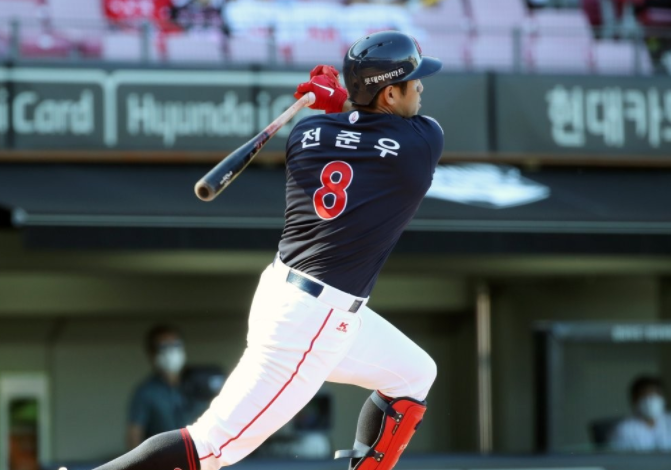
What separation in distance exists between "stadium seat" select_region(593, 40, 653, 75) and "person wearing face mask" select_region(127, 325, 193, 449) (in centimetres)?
377

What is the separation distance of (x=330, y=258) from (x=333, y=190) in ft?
0.65

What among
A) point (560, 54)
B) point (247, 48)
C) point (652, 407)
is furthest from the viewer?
point (560, 54)

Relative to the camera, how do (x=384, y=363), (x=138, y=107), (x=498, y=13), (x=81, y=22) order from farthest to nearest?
1. (x=498, y=13)
2. (x=81, y=22)
3. (x=138, y=107)
4. (x=384, y=363)

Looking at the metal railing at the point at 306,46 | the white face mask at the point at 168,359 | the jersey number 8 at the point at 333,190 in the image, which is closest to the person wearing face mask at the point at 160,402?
the white face mask at the point at 168,359

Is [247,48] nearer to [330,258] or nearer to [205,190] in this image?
[330,258]

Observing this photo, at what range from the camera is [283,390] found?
3506 millimetres

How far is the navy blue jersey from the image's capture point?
3547 millimetres

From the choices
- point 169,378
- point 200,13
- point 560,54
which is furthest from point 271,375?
point 560,54


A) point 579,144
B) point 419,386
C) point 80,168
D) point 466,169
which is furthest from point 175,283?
point 419,386

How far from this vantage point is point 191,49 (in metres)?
8.33

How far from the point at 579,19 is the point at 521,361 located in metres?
2.81

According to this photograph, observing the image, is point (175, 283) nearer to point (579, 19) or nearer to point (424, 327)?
point (424, 327)

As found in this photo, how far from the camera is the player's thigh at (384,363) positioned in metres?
3.73

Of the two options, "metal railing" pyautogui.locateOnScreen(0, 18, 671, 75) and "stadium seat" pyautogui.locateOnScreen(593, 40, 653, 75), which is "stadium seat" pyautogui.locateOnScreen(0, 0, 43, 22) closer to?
"metal railing" pyautogui.locateOnScreen(0, 18, 671, 75)
